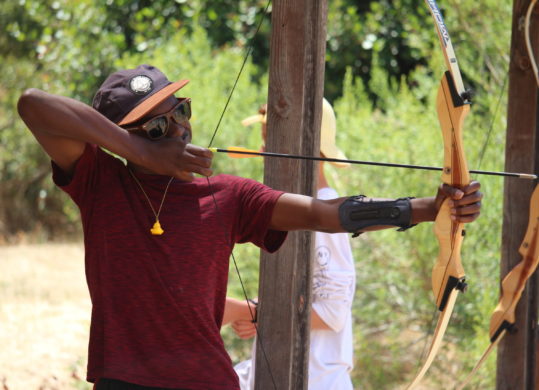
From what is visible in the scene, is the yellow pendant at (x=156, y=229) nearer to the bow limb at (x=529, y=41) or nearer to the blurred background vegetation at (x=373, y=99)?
the bow limb at (x=529, y=41)

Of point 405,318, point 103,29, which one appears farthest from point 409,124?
point 103,29

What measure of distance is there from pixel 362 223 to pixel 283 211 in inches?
7.6

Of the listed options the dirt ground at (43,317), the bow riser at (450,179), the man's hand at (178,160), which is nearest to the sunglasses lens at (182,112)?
the man's hand at (178,160)

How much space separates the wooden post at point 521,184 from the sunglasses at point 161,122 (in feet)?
5.40

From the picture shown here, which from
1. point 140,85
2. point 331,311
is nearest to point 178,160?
point 140,85

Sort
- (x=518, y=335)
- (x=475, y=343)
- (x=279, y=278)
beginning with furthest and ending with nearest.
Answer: (x=475, y=343) < (x=518, y=335) < (x=279, y=278)

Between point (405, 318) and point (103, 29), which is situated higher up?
point (103, 29)

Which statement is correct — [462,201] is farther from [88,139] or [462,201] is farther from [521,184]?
[521,184]

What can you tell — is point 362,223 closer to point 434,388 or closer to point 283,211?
point 283,211

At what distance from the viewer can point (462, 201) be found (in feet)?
6.72

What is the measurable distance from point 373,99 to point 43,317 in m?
Answer: 3.72

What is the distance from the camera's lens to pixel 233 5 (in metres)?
8.88

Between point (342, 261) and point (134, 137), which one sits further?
point (342, 261)

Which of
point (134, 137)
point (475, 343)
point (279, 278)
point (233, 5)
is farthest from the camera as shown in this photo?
point (233, 5)
